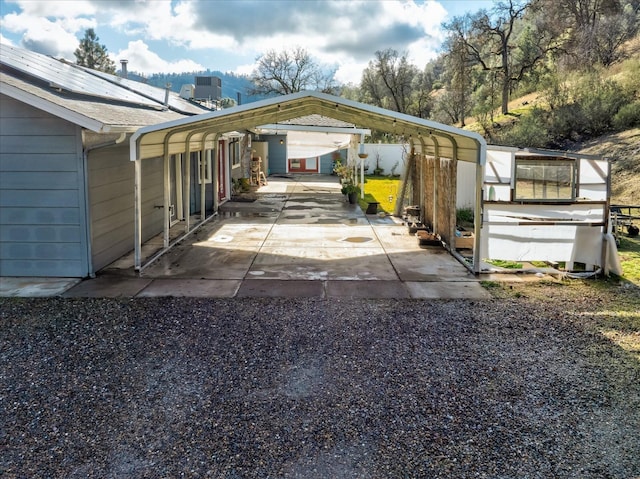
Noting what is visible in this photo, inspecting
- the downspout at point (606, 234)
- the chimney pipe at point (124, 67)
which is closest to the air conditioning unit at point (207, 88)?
the chimney pipe at point (124, 67)

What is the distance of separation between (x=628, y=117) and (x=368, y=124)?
1170 cm

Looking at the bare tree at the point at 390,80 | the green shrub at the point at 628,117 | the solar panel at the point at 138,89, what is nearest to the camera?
the solar panel at the point at 138,89

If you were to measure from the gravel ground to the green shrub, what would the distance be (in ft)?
47.8

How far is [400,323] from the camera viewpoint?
6.10 meters

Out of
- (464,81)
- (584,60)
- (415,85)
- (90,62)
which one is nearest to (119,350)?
(584,60)

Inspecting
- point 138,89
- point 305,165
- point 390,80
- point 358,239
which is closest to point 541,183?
point 358,239

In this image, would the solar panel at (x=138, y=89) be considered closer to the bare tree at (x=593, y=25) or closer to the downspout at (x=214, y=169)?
the downspout at (x=214, y=169)

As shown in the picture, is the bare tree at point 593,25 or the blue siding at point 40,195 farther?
the bare tree at point 593,25

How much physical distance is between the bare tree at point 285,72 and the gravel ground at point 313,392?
3893 centimetres

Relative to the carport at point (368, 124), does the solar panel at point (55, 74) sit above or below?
above

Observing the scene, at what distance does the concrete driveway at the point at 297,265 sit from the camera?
24.3 ft

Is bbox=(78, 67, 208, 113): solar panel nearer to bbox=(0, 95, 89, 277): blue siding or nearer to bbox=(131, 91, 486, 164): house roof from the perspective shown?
bbox=(131, 91, 486, 164): house roof

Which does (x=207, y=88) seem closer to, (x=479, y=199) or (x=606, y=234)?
(x=479, y=199)

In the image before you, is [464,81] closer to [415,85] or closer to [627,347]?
[415,85]
